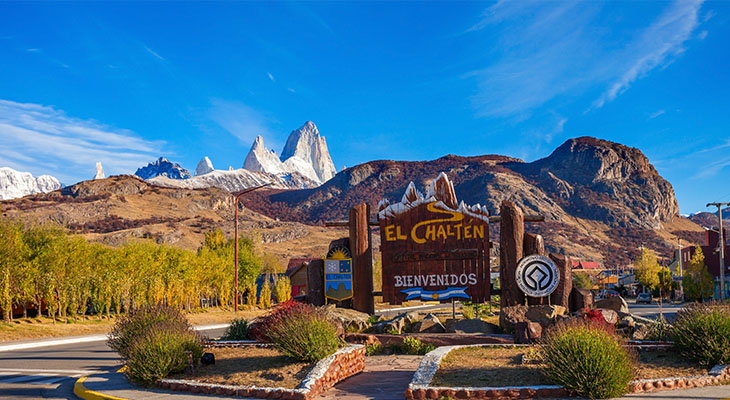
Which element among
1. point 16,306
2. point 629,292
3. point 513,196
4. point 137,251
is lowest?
point 629,292

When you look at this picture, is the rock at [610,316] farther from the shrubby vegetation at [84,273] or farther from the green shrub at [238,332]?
the shrubby vegetation at [84,273]

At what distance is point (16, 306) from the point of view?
1420 inches

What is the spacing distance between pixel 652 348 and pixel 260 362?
8702 mm

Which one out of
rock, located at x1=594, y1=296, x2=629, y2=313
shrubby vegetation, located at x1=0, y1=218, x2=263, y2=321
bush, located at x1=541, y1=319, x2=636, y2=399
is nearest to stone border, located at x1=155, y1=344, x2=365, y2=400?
bush, located at x1=541, y1=319, x2=636, y2=399

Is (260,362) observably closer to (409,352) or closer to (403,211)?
(409,352)

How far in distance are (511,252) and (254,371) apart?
9.30 metres

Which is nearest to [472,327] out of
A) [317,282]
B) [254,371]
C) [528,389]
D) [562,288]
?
[562,288]

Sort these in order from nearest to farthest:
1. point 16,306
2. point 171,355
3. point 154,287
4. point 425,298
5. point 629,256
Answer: point 171,355 → point 425,298 → point 16,306 → point 154,287 → point 629,256

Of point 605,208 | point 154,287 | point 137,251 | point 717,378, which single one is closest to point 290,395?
point 717,378

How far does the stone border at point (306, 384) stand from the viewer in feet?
33.0

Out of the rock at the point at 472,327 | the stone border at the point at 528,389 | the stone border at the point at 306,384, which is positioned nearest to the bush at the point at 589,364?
the stone border at the point at 528,389

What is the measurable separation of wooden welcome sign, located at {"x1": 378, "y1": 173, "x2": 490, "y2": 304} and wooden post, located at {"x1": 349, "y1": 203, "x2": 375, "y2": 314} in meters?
0.71

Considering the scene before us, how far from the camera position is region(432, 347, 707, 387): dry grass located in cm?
1027

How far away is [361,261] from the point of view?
65.5ft
